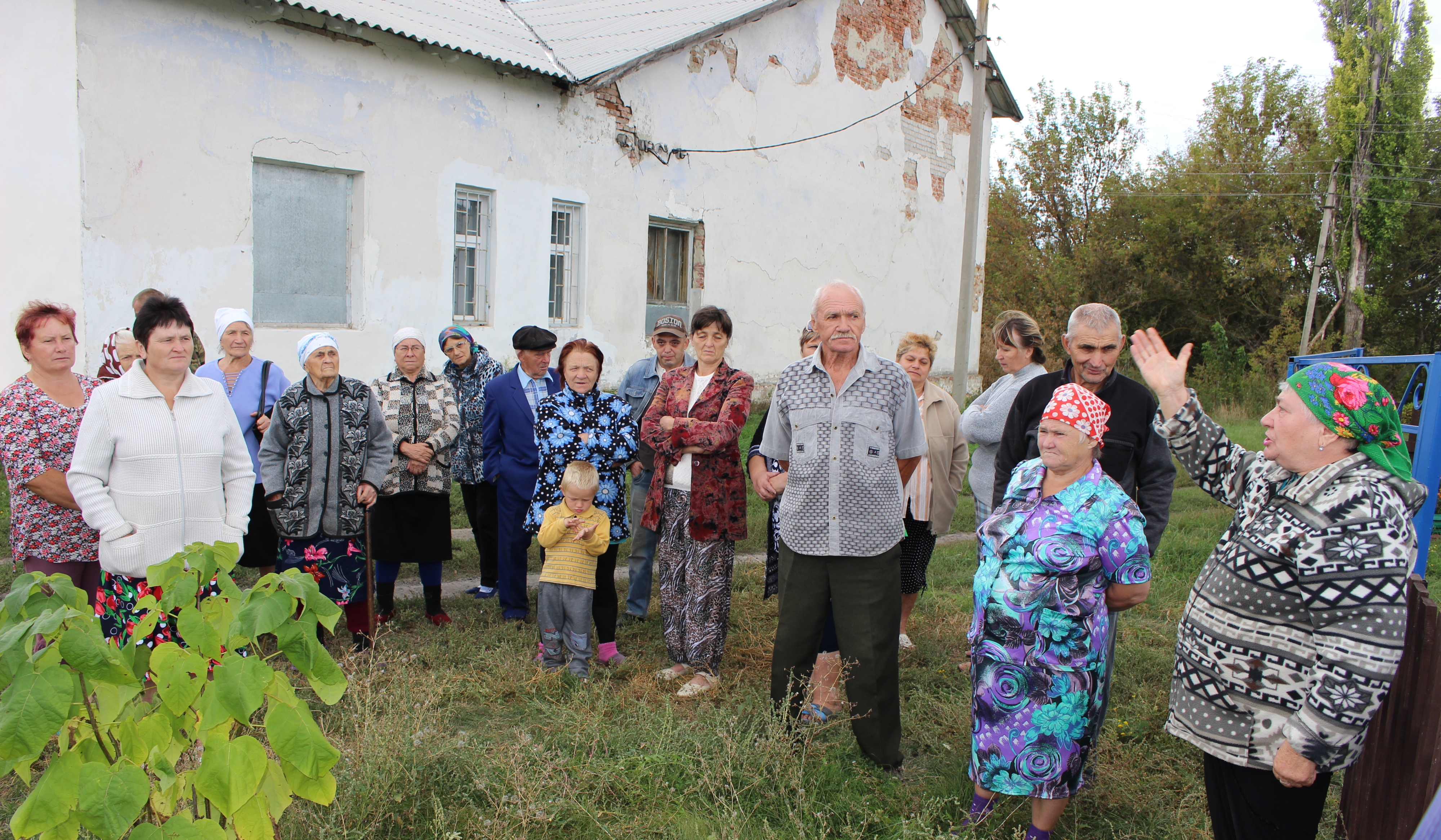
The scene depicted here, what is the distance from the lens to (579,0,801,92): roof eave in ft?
36.2

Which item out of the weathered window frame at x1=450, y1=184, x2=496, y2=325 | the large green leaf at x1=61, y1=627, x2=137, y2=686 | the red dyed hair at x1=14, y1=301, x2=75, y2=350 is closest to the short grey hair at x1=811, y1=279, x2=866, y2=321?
the large green leaf at x1=61, y1=627, x2=137, y2=686

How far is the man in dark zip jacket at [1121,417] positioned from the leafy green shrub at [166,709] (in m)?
2.67

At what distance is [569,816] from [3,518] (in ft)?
20.3

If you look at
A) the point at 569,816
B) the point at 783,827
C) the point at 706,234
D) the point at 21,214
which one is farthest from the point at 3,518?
the point at 706,234

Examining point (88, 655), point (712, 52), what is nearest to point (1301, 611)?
point (88, 655)

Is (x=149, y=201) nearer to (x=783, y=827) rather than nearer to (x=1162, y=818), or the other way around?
(x=783, y=827)

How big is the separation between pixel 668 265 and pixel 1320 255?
63.3 ft

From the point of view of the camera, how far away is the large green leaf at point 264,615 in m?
1.94

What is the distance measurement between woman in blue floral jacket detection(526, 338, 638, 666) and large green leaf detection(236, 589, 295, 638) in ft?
9.60

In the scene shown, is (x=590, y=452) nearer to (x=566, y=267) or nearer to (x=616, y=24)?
(x=566, y=267)

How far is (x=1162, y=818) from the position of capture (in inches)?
135

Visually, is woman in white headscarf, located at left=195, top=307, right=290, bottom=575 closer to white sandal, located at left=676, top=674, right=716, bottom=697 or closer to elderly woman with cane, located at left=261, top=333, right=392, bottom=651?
elderly woman with cane, located at left=261, top=333, right=392, bottom=651

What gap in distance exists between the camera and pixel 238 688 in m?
1.90

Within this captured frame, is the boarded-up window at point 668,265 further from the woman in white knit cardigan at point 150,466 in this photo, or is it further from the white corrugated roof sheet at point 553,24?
the woman in white knit cardigan at point 150,466
